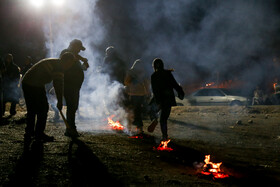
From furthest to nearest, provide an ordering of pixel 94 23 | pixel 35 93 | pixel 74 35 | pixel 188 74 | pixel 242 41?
pixel 188 74
pixel 242 41
pixel 94 23
pixel 74 35
pixel 35 93

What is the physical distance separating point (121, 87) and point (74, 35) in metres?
7.51

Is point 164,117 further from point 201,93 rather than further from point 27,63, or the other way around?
point 201,93

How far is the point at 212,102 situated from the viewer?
16.7 m

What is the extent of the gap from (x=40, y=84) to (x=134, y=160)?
2.22 meters

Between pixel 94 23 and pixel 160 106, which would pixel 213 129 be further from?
pixel 94 23

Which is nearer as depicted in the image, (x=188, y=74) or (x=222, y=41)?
(x=222, y=41)

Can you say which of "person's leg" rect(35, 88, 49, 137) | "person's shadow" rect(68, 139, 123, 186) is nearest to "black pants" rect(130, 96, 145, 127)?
"person's shadow" rect(68, 139, 123, 186)

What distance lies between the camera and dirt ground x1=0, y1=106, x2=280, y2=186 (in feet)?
10.9

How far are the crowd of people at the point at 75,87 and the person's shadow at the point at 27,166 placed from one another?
48 cm

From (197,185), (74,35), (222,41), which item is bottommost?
(197,185)

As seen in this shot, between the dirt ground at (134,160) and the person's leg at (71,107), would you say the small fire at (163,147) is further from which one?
the person's leg at (71,107)

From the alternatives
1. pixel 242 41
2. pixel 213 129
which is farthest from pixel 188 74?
pixel 213 129

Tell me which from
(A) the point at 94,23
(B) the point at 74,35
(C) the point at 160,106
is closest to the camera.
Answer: (C) the point at 160,106

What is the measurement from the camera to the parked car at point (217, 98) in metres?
16.7
